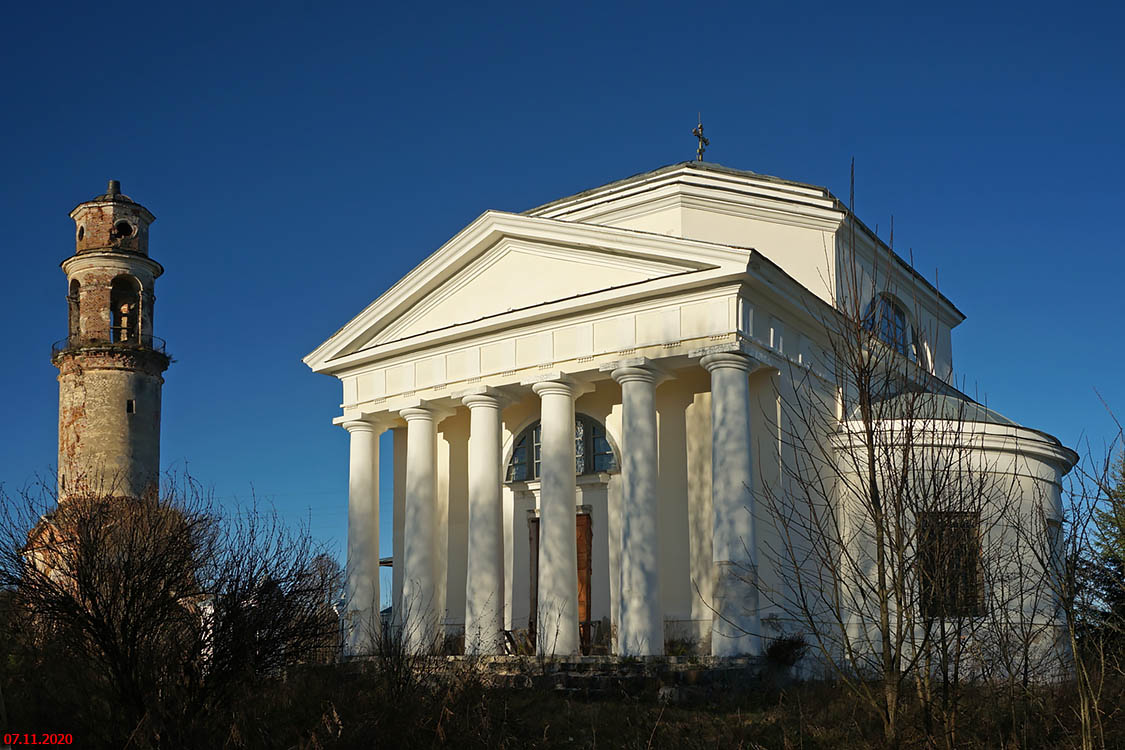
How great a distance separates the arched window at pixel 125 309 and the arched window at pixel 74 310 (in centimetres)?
109

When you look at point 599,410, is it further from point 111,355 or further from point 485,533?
point 111,355

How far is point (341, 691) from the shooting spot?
1227 centimetres

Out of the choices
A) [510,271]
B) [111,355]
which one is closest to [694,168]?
[510,271]

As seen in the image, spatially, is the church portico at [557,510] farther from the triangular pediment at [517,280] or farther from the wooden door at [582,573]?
the triangular pediment at [517,280]

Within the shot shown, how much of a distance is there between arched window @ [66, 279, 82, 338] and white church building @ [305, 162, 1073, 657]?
19.2 m

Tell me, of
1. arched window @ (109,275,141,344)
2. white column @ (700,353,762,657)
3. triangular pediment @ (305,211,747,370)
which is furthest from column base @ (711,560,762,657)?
arched window @ (109,275,141,344)

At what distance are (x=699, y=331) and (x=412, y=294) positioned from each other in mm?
6506

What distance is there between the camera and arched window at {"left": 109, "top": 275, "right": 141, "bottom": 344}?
38250 millimetres

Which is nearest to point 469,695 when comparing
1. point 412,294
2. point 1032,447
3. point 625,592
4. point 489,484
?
point 625,592

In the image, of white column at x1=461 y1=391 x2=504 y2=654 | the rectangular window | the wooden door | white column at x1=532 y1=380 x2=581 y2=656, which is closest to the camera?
the rectangular window

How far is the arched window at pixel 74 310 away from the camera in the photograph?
1494 inches

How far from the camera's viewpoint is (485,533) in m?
19.9

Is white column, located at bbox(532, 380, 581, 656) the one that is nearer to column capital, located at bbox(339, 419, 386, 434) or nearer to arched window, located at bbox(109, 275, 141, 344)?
column capital, located at bbox(339, 419, 386, 434)

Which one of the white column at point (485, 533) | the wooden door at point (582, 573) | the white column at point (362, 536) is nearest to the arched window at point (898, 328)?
the wooden door at point (582, 573)
